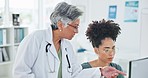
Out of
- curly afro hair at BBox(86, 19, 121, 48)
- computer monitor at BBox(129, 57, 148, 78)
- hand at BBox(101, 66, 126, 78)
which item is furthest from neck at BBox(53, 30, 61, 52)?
computer monitor at BBox(129, 57, 148, 78)

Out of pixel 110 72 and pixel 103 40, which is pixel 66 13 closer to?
pixel 103 40

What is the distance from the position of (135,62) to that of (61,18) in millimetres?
765

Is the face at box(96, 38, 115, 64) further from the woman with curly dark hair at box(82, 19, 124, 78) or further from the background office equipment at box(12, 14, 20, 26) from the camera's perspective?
the background office equipment at box(12, 14, 20, 26)

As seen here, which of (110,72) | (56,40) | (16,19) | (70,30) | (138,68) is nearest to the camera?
(138,68)

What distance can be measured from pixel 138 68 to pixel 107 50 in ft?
2.41

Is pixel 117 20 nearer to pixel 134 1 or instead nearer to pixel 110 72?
pixel 134 1

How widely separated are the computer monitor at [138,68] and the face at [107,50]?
2.19 ft

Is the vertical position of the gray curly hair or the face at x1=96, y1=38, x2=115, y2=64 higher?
the gray curly hair

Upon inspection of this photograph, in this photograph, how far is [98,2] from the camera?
13.5 feet

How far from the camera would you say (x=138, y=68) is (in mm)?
1083

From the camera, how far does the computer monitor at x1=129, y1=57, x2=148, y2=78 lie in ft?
3.47

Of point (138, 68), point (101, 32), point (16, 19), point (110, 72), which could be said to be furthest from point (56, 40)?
point (16, 19)

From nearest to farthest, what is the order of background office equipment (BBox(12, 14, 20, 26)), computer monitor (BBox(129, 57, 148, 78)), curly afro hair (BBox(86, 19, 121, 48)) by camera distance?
computer monitor (BBox(129, 57, 148, 78)) < curly afro hair (BBox(86, 19, 121, 48)) < background office equipment (BBox(12, 14, 20, 26))

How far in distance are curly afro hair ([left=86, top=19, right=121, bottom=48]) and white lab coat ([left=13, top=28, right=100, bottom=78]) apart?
21 centimetres
